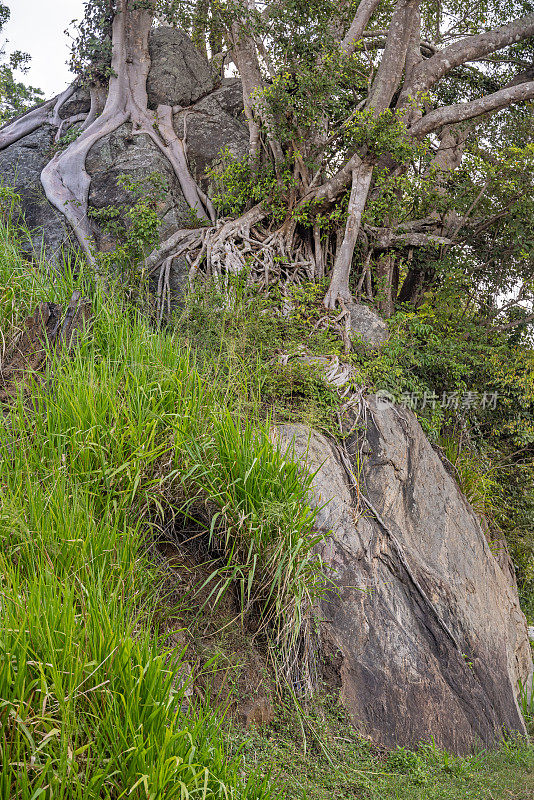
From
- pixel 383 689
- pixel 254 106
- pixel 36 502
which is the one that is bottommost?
pixel 383 689

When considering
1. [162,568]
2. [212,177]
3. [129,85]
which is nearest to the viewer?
[162,568]

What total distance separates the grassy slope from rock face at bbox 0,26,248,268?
3319mm

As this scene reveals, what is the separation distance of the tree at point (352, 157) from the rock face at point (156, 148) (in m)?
0.21

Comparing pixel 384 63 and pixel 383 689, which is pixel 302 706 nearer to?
pixel 383 689

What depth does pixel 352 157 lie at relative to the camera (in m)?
7.66

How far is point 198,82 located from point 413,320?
19.6ft

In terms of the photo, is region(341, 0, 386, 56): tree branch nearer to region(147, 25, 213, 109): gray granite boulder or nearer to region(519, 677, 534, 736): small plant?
region(147, 25, 213, 109): gray granite boulder

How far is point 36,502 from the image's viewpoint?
3.32m

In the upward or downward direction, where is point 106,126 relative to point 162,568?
upward

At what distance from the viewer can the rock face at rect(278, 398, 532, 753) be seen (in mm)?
4613

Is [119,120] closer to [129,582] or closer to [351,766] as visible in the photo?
[129,582]

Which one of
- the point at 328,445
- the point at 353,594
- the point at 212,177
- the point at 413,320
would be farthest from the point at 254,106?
the point at 353,594

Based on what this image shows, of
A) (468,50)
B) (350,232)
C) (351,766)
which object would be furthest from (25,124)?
(351,766)

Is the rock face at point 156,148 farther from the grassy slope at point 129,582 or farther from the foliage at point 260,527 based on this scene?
the foliage at point 260,527
